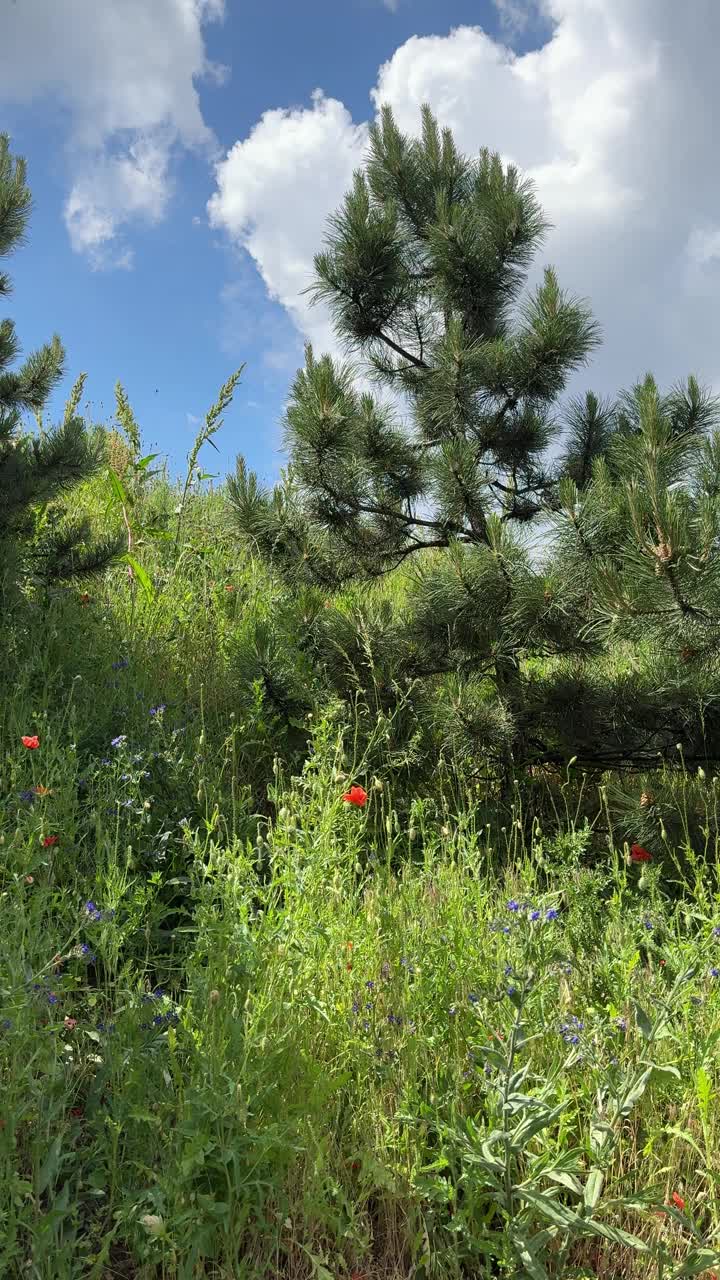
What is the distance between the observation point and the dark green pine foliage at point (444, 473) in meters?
3.98


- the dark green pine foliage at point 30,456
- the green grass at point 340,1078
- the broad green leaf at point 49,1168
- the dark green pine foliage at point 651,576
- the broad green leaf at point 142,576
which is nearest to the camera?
the broad green leaf at point 49,1168

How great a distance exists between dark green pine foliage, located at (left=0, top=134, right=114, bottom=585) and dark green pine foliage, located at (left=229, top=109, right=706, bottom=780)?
110 centimetres

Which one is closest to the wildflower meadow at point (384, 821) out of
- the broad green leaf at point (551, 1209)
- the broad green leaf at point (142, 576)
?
the broad green leaf at point (551, 1209)

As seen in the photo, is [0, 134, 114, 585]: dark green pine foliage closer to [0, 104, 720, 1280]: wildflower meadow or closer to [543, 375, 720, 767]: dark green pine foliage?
[0, 104, 720, 1280]: wildflower meadow

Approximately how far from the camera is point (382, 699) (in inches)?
170

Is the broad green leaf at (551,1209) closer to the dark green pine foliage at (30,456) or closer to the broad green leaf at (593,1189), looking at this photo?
the broad green leaf at (593,1189)

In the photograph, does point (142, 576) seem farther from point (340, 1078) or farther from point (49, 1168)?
point (49, 1168)

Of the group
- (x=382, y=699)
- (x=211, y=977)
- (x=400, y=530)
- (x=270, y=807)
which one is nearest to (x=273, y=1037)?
(x=211, y=977)

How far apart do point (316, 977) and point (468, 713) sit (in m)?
1.99

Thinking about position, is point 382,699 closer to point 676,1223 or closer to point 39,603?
point 39,603

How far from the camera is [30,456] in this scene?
4859mm

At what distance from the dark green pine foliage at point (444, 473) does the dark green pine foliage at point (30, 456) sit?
1.10 meters

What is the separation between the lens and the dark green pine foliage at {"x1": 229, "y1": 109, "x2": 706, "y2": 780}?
3982mm

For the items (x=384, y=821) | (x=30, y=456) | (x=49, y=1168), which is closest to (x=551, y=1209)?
(x=49, y=1168)
